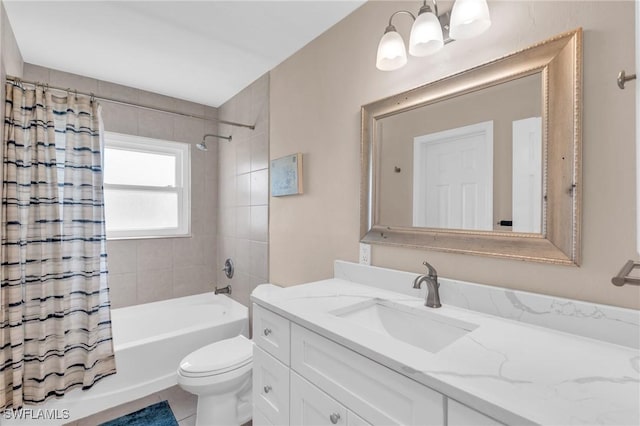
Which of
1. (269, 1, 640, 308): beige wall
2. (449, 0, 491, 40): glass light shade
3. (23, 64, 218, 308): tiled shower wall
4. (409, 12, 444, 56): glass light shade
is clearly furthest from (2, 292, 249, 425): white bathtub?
(449, 0, 491, 40): glass light shade

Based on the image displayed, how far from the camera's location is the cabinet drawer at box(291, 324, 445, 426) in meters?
0.67

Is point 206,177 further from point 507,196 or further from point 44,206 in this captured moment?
point 507,196

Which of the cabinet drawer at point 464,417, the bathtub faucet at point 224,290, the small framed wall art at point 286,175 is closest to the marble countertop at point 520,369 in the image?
the cabinet drawer at point 464,417

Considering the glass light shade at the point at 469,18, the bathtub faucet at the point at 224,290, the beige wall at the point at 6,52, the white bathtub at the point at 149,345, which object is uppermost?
the beige wall at the point at 6,52

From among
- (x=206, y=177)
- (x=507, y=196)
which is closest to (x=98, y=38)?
(x=206, y=177)

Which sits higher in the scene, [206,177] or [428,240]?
[206,177]

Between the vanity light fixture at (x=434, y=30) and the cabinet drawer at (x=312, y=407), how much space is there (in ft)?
4.18

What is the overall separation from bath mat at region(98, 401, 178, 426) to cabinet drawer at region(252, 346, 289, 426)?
1.05 m

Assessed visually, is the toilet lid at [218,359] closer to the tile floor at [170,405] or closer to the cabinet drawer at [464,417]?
the tile floor at [170,405]

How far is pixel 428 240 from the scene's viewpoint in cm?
127

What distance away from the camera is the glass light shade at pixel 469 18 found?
1005 millimetres

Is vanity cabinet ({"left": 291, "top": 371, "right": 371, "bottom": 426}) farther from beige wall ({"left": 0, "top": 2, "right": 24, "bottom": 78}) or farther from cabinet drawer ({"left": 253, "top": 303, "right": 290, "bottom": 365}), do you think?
beige wall ({"left": 0, "top": 2, "right": 24, "bottom": 78})

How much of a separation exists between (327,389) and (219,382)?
1007 mm

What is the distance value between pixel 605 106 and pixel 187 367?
208cm
